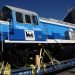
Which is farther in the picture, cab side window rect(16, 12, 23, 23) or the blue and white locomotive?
cab side window rect(16, 12, 23, 23)


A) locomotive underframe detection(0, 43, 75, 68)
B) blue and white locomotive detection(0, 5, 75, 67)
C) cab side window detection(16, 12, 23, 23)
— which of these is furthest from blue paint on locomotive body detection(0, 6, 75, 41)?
locomotive underframe detection(0, 43, 75, 68)

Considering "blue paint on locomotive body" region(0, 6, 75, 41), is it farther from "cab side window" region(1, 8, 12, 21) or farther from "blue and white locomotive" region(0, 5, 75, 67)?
"cab side window" region(1, 8, 12, 21)

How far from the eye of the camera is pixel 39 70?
27.0 ft

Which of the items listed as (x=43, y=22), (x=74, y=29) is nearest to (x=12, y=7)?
(x=43, y=22)

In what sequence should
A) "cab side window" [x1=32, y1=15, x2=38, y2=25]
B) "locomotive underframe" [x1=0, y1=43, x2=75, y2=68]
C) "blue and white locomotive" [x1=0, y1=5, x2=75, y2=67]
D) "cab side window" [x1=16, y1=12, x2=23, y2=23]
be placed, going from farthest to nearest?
"cab side window" [x1=32, y1=15, x2=38, y2=25] → "cab side window" [x1=16, y1=12, x2=23, y2=23] → "locomotive underframe" [x1=0, y1=43, x2=75, y2=68] → "blue and white locomotive" [x1=0, y1=5, x2=75, y2=67]

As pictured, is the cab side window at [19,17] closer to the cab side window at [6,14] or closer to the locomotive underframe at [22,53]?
the cab side window at [6,14]

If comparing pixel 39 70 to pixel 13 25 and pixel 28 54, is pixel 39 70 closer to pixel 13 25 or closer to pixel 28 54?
pixel 28 54

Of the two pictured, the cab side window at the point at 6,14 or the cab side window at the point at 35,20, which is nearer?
the cab side window at the point at 6,14

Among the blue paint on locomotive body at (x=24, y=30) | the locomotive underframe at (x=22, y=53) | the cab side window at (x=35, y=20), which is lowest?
the locomotive underframe at (x=22, y=53)

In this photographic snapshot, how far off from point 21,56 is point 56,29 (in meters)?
3.87

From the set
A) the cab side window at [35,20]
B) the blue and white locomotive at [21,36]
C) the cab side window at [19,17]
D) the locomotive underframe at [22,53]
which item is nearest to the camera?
the blue and white locomotive at [21,36]

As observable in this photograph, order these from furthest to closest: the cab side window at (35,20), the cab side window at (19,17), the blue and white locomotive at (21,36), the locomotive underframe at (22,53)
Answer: the cab side window at (35,20) → the cab side window at (19,17) → the locomotive underframe at (22,53) → the blue and white locomotive at (21,36)

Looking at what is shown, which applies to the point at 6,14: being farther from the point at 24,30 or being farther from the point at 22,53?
the point at 22,53

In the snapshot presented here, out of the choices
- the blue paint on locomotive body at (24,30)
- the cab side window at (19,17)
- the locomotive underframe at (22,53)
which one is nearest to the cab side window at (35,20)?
the blue paint on locomotive body at (24,30)
